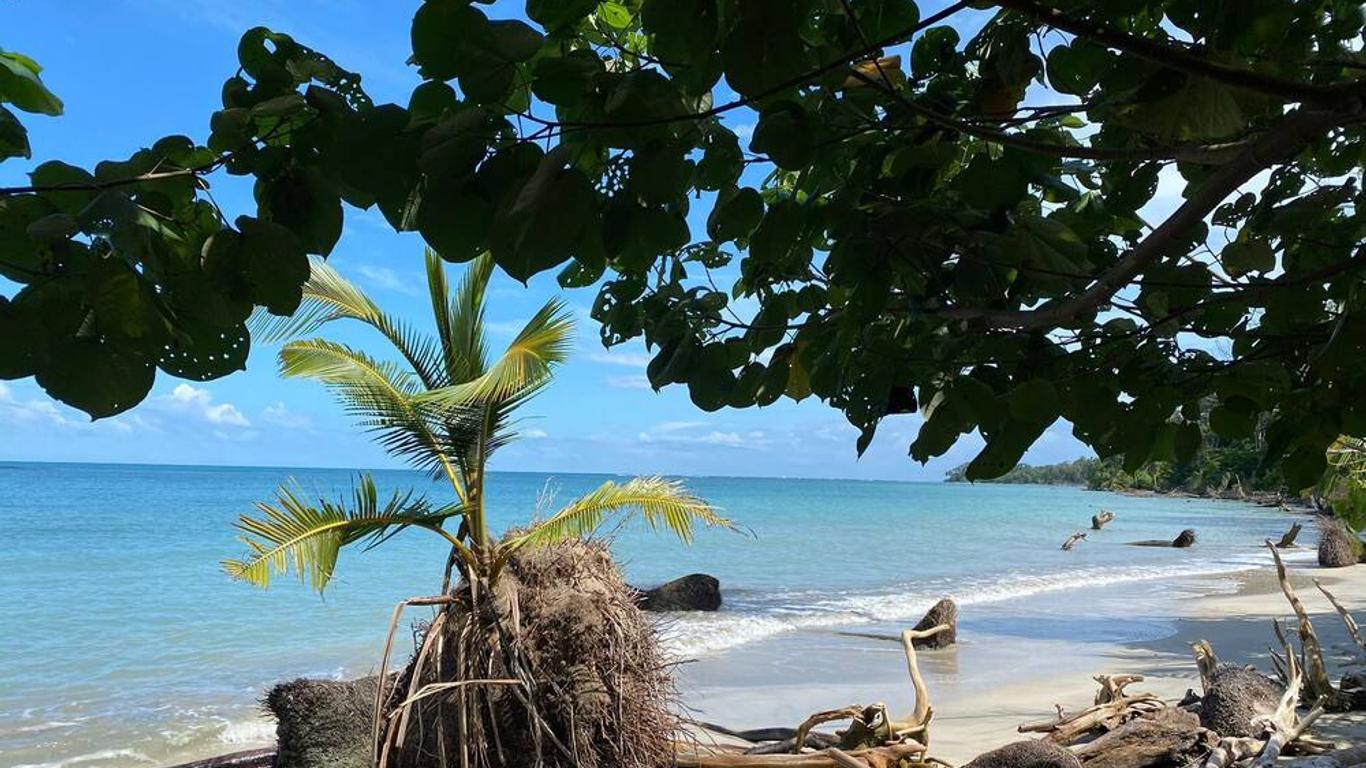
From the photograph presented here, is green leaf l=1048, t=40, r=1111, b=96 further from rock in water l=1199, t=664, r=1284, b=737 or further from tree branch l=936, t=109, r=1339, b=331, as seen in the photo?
rock in water l=1199, t=664, r=1284, b=737

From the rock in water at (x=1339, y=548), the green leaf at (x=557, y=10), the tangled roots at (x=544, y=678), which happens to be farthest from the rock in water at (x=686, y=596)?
the green leaf at (x=557, y=10)

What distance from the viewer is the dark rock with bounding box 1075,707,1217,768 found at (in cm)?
557

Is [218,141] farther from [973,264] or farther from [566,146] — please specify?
[973,264]

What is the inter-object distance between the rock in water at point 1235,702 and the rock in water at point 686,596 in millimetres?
A: 11981

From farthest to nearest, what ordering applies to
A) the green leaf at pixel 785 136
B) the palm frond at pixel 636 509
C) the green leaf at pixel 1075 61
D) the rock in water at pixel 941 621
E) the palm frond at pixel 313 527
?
the rock in water at pixel 941 621 < the palm frond at pixel 636 509 < the palm frond at pixel 313 527 < the green leaf at pixel 1075 61 < the green leaf at pixel 785 136

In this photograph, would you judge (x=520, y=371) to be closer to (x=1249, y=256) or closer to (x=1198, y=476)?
(x=1249, y=256)

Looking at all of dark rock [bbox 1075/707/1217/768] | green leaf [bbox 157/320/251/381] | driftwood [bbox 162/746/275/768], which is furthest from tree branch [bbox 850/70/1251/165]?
driftwood [bbox 162/746/275/768]

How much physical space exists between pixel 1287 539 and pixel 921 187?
114 feet

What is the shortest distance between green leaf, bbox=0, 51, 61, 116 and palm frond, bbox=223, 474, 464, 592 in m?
4.64

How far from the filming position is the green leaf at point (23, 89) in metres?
1.01

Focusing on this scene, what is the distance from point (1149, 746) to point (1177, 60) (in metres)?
5.67

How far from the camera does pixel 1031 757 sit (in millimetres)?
5246

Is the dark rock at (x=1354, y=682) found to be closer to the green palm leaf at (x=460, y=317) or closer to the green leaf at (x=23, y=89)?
the green palm leaf at (x=460, y=317)

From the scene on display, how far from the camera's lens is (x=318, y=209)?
98cm
